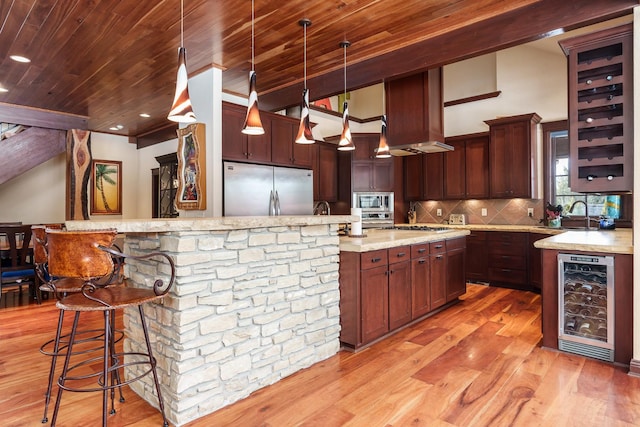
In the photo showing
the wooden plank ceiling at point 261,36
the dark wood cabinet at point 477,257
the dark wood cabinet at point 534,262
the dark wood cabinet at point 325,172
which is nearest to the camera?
the wooden plank ceiling at point 261,36

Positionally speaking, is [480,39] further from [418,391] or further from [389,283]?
[418,391]

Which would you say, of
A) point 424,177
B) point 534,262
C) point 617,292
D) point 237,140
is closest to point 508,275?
point 534,262

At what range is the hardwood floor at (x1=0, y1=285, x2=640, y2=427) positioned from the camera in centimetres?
210

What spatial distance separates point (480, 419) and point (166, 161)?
19.8ft

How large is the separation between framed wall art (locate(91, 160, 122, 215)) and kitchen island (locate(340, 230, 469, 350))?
5.74m

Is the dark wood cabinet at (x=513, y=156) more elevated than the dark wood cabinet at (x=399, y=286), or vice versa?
the dark wood cabinet at (x=513, y=156)

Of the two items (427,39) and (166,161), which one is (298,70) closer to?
(427,39)

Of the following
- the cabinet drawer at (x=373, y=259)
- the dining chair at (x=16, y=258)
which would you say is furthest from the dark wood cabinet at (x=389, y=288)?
the dining chair at (x=16, y=258)

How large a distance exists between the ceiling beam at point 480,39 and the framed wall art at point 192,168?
144 centimetres

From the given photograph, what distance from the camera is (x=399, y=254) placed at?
342cm

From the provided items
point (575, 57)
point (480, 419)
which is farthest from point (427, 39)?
point (480, 419)

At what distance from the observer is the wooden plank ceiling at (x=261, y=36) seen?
2.77 m

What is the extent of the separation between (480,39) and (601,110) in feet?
3.56

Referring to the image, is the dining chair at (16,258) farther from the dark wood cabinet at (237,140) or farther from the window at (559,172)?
the window at (559,172)
